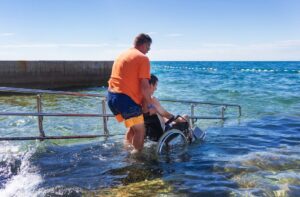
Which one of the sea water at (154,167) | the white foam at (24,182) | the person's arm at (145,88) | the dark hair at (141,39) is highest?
the dark hair at (141,39)

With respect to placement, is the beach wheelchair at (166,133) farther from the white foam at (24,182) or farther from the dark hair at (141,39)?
the white foam at (24,182)

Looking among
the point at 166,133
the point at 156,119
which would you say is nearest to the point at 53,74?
the point at 156,119

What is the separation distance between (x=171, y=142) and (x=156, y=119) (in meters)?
0.42

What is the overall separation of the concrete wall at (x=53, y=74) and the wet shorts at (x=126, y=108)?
1648 cm

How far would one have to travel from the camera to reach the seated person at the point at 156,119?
5418mm

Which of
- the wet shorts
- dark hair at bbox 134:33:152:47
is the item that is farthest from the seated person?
dark hair at bbox 134:33:152:47

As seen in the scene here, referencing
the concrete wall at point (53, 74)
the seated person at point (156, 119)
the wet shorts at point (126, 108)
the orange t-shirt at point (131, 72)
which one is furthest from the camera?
the concrete wall at point (53, 74)

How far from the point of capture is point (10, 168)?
488 centimetres

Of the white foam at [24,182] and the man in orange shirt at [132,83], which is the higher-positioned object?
the man in orange shirt at [132,83]

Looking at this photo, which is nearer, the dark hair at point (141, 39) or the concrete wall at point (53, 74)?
the dark hair at point (141, 39)

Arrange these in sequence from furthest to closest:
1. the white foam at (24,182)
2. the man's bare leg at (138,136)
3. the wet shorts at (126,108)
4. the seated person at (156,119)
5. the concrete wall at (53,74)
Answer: the concrete wall at (53,74) < the seated person at (156,119) < the man's bare leg at (138,136) < the wet shorts at (126,108) < the white foam at (24,182)

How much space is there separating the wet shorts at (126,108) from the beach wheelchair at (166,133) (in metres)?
0.43

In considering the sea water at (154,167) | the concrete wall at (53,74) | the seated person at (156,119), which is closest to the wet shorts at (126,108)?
the seated person at (156,119)

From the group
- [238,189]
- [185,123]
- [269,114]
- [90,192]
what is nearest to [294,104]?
[269,114]
